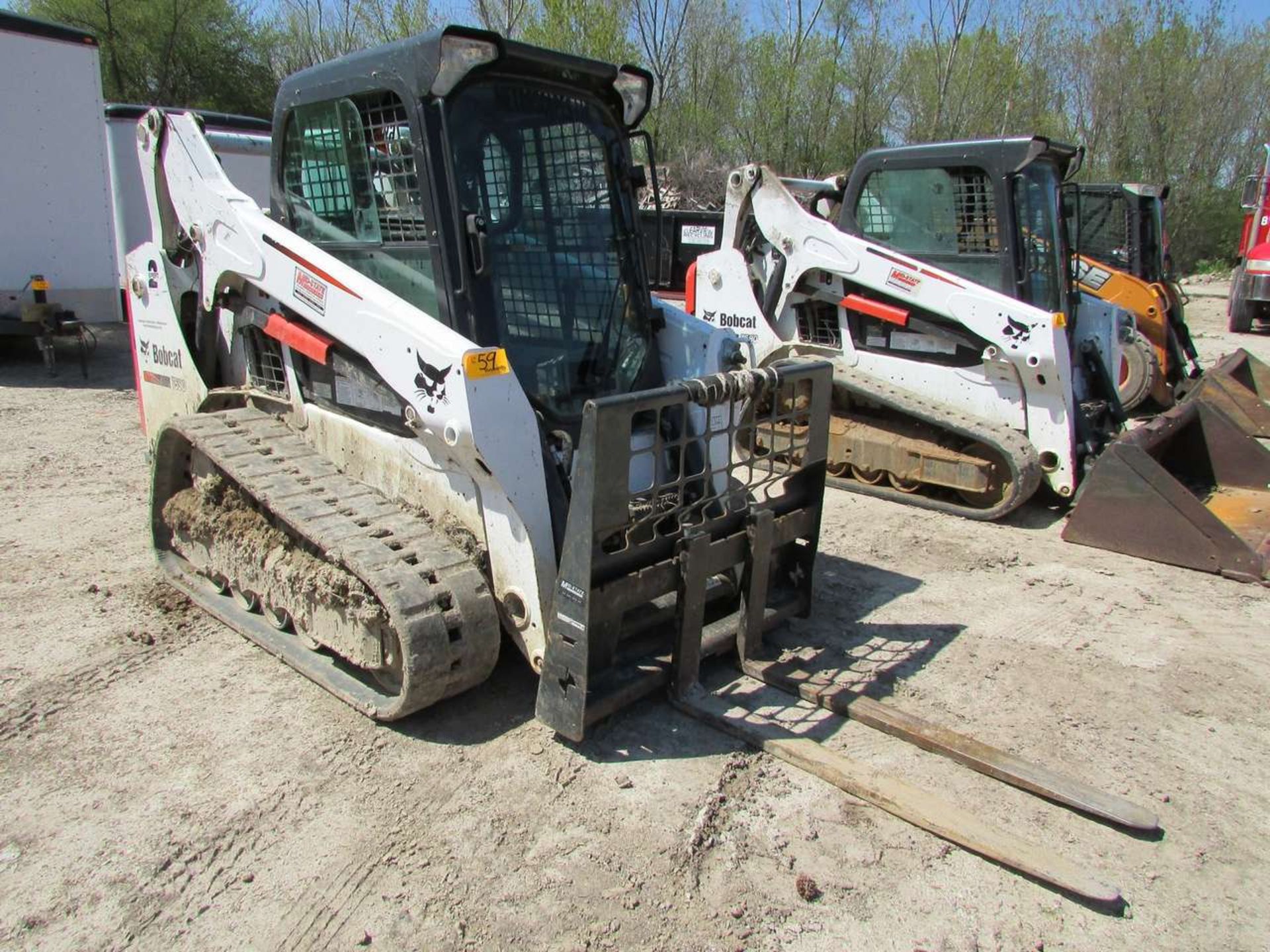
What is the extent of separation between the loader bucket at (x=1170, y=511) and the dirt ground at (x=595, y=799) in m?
0.42

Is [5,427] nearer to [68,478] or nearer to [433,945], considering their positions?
[68,478]

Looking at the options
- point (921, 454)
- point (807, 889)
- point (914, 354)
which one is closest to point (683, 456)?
point (807, 889)

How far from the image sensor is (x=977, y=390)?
250 inches

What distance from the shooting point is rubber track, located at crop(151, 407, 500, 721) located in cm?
322

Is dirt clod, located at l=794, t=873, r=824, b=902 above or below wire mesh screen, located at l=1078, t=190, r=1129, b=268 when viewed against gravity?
below

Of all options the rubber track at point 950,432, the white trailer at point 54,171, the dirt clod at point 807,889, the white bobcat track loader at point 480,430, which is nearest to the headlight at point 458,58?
the white bobcat track loader at point 480,430

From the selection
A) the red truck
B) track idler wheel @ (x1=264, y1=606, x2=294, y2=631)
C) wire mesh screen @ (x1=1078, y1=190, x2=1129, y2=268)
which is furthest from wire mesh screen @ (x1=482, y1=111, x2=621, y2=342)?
the red truck

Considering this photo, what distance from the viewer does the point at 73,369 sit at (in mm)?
10562

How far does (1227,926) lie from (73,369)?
37.1 feet

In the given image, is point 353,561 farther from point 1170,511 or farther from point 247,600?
point 1170,511

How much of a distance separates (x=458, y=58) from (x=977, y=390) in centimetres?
423

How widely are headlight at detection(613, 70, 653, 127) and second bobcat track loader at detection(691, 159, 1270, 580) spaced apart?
9.53 feet

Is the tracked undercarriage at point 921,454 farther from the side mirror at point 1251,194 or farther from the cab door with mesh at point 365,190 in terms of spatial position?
the side mirror at point 1251,194

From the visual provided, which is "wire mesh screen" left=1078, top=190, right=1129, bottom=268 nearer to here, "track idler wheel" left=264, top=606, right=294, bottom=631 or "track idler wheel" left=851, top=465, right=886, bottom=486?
"track idler wheel" left=851, top=465, right=886, bottom=486
